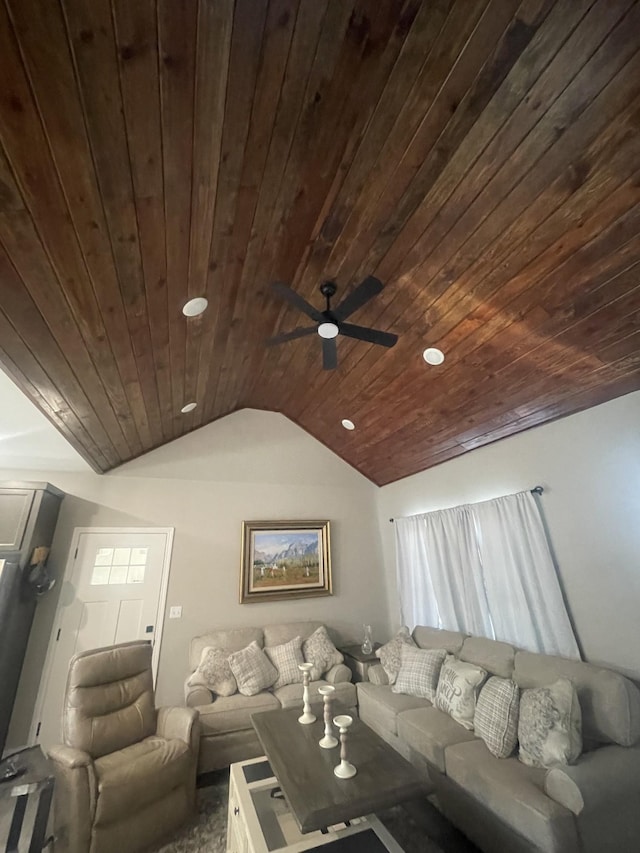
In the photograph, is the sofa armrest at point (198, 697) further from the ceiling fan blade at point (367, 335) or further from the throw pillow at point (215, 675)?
the ceiling fan blade at point (367, 335)

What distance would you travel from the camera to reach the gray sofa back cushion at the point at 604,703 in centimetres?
206

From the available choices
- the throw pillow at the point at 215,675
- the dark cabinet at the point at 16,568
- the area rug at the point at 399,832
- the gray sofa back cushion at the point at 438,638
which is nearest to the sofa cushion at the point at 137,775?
the area rug at the point at 399,832

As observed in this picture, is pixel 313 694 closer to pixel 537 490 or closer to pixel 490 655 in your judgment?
pixel 490 655

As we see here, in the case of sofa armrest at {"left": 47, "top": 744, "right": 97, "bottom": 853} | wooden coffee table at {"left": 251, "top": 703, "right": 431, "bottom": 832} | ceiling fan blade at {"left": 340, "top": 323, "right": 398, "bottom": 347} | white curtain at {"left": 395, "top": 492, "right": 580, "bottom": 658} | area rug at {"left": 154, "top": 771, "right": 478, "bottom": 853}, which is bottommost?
area rug at {"left": 154, "top": 771, "right": 478, "bottom": 853}

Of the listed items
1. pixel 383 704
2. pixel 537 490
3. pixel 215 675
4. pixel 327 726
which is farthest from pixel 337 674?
pixel 537 490

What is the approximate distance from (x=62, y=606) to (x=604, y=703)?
182 inches

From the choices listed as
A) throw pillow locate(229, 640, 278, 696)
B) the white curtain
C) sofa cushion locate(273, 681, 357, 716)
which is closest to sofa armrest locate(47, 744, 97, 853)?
throw pillow locate(229, 640, 278, 696)

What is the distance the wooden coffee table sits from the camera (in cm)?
167

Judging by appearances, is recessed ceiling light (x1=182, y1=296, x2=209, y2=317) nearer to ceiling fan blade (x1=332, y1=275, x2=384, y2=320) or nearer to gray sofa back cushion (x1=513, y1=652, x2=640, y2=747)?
ceiling fan blade (x1=332, y1=275, x2=384, y2=320)

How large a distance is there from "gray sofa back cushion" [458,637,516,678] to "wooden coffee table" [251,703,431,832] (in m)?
1.21

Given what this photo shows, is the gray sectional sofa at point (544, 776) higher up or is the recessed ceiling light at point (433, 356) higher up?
the recessed ceiling light at point (433, 356)

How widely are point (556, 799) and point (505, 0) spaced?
3394mm

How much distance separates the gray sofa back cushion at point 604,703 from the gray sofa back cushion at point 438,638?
3.42ft

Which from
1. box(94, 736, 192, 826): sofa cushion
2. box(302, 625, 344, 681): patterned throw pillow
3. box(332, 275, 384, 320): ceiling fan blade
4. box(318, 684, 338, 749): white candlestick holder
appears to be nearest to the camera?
box(332, 275, 384, 320): ceiling fan blade
